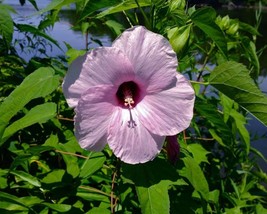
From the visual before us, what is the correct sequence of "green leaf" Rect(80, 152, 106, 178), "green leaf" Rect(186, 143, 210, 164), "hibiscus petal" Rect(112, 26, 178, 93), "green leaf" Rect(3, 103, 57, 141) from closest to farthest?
1. "hibiscus petal" Rect(112, 26, 178, 93)
2. "green leaf" Rect(3, 103, 57, 141)
3. "green leaf" Rect(80, 152, 106, 178)
4. "green leaf" Rect(186, 143, 210, 164)

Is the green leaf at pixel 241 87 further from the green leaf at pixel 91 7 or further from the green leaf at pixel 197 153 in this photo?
the green leaf at pixel 197 153

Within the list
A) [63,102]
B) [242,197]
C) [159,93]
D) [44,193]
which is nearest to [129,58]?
[159,93]

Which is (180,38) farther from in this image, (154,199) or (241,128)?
(241,128)

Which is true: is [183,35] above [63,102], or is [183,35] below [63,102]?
above

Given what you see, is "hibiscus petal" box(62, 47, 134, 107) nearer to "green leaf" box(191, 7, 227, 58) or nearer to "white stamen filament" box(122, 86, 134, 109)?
"white stamen filament" box(122, 86, 134, 109)

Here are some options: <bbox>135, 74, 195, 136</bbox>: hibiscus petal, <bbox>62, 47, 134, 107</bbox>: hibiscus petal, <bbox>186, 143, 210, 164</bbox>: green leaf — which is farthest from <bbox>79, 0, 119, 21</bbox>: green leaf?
<bbox>186, 143, 210, 164</bbox>: green leaf

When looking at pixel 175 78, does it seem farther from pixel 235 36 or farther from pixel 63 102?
pixel 63 102

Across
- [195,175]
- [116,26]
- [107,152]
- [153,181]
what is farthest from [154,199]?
[116,26]

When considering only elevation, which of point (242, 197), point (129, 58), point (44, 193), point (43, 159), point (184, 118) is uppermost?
point (129, 58)
